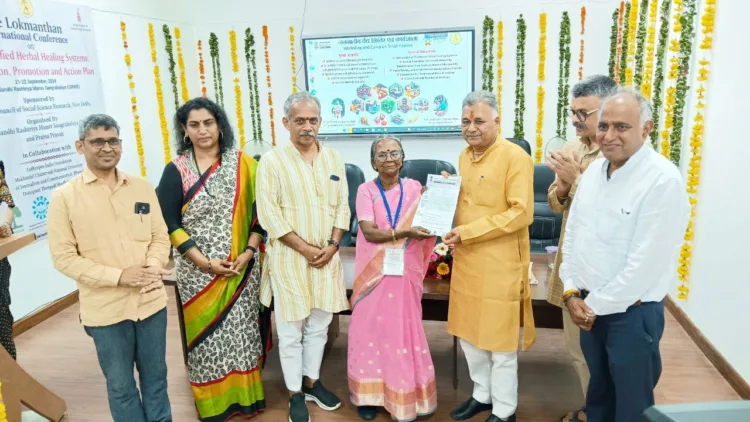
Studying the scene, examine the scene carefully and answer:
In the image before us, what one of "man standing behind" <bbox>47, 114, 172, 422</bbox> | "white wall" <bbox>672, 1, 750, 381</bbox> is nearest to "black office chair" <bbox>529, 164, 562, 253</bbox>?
"white wall" <bbox>672, 1, 750, 381</bbox>

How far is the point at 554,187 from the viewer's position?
90.0 inches

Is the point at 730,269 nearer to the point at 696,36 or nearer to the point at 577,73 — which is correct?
the point at 696,36

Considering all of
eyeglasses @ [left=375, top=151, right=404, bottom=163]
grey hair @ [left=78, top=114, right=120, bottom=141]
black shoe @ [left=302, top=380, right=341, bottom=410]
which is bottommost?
black shoe @ [left=302, top=380, right=341, bottom=410]

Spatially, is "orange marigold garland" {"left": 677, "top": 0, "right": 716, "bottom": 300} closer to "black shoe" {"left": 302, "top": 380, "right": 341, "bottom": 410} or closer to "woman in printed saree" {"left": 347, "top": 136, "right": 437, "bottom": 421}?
"woman in printed saree" {"left": 347, "top": 136, "right": 437, "bottom": 421}

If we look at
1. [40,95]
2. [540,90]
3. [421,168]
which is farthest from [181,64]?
[540,90]

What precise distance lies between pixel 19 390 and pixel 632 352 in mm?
2652

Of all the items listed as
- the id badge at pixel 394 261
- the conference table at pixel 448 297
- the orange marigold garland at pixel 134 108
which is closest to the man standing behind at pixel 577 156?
the conference table at pixel 448 297

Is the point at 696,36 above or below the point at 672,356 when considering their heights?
above

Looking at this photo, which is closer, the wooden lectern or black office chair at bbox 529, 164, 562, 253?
the wooden lectern

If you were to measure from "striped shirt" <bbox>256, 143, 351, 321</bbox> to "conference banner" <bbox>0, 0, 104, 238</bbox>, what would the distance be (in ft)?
7.62

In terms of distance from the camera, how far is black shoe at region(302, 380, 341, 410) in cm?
266

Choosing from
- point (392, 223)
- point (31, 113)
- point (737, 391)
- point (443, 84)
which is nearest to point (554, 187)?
point (392, 223)

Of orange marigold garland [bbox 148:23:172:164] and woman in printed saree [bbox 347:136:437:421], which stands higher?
orange marigold garland [bbox 148:23:172:164]

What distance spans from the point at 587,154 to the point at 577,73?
3.19 metres
